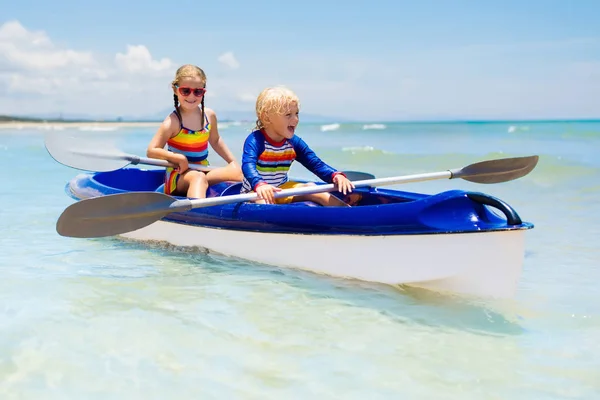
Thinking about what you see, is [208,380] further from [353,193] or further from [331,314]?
[353,193]

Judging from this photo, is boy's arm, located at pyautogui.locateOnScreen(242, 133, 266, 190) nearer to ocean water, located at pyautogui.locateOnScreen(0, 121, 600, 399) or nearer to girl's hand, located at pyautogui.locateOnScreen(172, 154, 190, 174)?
ocean water, located at pyautogui.locateOnScreen(0, 121, 600, 399)

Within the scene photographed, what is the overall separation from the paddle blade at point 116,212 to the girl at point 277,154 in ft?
1.63

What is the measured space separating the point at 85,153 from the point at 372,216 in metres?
3.39

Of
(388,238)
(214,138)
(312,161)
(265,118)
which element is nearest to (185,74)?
(214,138)

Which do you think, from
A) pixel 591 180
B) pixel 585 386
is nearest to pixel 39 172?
pixel 591 180

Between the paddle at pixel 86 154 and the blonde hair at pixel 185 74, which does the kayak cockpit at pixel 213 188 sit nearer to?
the paddle at pixel 86 154

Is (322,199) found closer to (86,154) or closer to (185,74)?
(185,74)

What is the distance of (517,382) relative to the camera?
2611mm

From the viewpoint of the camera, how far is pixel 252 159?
4.06 m

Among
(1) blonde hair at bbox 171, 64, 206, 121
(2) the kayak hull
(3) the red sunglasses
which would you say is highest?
(1) blonde hair at bbox 171, 64, 206, 121

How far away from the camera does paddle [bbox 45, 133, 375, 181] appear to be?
5.62 meters

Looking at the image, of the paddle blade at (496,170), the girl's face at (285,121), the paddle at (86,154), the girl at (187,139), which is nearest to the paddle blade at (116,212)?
the girl at (187,139)

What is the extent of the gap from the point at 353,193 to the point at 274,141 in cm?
71

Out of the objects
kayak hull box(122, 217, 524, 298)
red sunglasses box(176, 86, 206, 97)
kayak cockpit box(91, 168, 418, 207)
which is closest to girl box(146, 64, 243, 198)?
red sunglasses box(176, 86, 206, 97)
